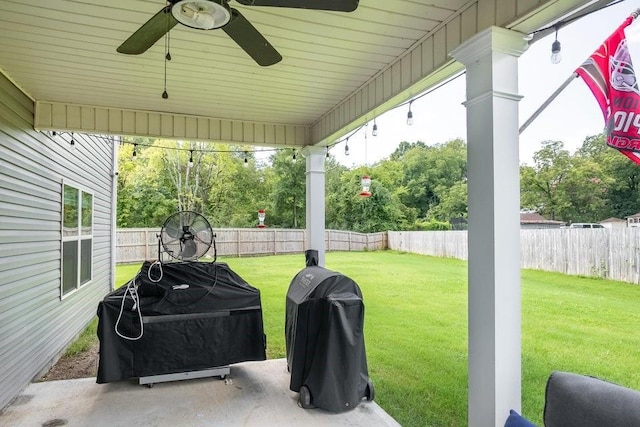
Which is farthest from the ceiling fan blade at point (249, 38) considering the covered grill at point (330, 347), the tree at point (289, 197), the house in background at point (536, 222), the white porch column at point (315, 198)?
the tree at point (289, 197)

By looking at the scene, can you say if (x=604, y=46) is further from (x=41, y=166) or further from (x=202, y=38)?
(x=41, y=166)

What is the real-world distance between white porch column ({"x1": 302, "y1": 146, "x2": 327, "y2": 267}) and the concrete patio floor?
161cm

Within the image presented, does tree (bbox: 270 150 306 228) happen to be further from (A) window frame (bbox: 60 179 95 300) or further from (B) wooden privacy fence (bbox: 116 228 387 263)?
(A) window frame (bbox: 60 179 95 300)

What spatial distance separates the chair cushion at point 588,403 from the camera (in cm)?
114

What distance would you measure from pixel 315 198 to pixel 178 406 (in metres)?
2.57

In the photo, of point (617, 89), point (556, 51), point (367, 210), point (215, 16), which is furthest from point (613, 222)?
point (367, 210)

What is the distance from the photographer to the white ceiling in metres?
2.19

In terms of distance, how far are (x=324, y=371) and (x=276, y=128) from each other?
9.46 ft

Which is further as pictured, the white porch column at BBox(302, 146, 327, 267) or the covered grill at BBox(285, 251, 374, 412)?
the white porch column at BBox(302, 146, 327, 267)

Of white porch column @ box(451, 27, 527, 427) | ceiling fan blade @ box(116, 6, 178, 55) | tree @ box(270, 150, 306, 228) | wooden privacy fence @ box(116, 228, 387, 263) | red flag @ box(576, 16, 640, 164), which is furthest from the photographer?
tree @ box(270, 150, 306, 228)

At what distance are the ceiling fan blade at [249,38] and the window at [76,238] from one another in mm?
3667

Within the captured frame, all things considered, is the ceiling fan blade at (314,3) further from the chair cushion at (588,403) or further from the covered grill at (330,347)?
the covered grill at (330,347)

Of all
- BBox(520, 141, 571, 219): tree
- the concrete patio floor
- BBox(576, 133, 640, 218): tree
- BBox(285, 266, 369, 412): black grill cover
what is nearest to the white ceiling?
BBox(285, 266, 369, 412): black grill cover

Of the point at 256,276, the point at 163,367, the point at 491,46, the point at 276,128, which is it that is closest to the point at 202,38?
the point at 491,46
